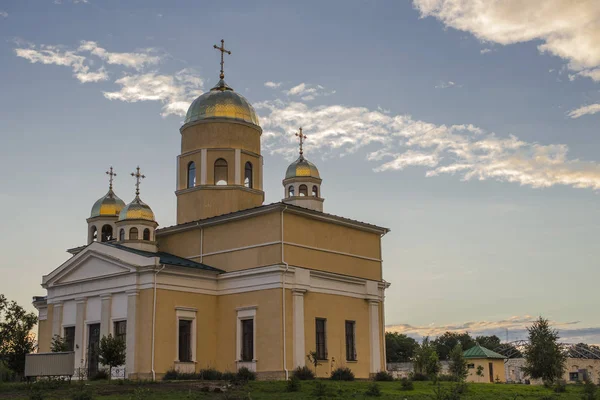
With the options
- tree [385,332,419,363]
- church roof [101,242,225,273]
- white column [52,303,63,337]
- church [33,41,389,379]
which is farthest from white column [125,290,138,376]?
tree [385,332,419,363]

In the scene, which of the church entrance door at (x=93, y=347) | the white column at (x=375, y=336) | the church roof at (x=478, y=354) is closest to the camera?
the church entrance door at (x=93, y=347)

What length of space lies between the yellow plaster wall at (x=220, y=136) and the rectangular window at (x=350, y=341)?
10778 millimetres

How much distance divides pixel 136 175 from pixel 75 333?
980cm

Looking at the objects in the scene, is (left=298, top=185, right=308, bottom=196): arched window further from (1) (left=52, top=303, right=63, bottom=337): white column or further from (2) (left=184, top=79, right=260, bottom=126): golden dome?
(1) (left=52, top=303, right=63, bottom=337): white column

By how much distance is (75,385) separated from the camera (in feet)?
94.0

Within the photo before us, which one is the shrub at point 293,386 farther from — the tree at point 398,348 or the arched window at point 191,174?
the tree at point 398,348

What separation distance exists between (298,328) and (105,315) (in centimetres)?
903

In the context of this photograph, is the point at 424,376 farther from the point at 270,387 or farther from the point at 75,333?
the point at 75,333

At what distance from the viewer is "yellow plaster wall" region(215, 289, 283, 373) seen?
3322 cm

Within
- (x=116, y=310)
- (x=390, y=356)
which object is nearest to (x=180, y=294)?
(x=116, y=310)

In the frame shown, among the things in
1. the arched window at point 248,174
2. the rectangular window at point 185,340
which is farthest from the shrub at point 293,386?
the arched window at point 248,174

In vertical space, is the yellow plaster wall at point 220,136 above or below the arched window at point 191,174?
above

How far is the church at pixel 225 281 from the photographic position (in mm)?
33562

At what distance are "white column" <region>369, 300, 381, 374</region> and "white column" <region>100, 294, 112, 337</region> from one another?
12684 millimetres
